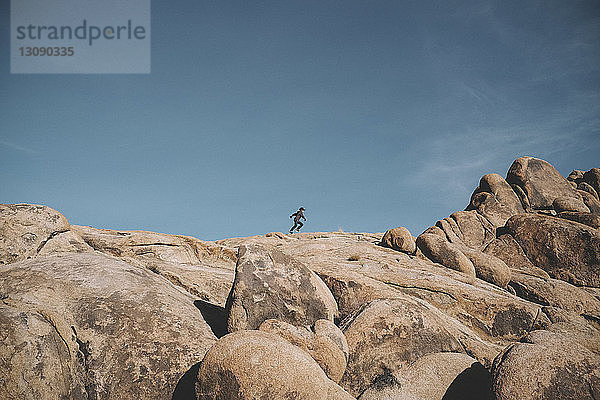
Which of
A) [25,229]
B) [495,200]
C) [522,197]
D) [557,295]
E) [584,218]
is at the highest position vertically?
[522,197]

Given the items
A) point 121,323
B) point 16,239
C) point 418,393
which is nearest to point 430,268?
point 418,393

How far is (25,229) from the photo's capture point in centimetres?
1134

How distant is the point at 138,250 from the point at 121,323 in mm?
6224

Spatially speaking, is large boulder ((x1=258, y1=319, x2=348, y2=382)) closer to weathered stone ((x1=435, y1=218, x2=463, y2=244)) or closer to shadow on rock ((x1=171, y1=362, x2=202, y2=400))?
shadow on rock ((x1=171, y1=362, x2=202, y2=400))

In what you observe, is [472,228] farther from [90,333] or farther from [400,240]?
[90,333]

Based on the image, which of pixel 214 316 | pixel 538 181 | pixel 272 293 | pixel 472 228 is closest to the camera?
pixel 272 293

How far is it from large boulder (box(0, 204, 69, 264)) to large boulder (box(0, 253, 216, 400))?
3.39 feet

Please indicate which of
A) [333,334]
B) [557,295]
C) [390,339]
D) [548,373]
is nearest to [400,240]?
[557,295]

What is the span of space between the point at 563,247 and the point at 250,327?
19.8 m

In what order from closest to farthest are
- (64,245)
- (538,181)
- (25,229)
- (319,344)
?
(319,344) < (25,229) < (64,245) < (538,181)

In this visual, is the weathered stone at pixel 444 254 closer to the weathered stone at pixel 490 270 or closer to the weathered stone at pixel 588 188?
the weathered stone at pixel 490 270

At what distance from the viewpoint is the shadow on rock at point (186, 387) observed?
25.5 ft

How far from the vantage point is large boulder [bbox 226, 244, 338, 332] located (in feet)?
31.3

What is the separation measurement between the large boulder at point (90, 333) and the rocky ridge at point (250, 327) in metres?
0.03
